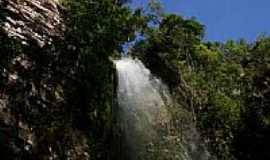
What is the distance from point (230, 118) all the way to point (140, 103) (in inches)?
108

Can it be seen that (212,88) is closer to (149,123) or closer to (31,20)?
(149,123)

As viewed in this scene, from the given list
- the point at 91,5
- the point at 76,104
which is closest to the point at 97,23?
the point at 91,5

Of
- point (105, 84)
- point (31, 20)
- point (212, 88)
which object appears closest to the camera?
point (31, 20)

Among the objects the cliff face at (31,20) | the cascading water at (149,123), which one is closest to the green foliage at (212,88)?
the cascading water at (149,123)

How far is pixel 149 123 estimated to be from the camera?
12.7 m

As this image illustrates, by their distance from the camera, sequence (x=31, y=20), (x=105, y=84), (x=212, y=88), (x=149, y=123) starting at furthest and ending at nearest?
(x=212, y=88), (x=149, y=123), (x=105, y=84), (x=31, y=20)

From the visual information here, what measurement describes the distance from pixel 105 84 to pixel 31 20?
193 cm

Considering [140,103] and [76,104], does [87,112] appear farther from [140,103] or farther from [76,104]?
[140,103]

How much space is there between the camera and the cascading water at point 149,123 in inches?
482

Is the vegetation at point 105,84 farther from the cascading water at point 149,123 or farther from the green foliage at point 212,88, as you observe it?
the cascading water at point 149,123

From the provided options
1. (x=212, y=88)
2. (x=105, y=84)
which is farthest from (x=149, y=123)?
(x=212, y=88)

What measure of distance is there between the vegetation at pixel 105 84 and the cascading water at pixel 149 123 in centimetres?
38

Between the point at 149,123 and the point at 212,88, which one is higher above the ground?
the point at 212,88

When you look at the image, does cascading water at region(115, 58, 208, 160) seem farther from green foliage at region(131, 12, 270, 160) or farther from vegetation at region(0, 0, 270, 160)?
green foliage at region(131, 12, 270, 160)
